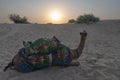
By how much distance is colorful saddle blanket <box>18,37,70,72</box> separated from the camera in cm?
436

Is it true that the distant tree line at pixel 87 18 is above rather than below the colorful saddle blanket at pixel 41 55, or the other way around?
above

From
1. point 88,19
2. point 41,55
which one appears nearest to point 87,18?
point 88,19

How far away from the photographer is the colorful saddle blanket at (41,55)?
4.36 m

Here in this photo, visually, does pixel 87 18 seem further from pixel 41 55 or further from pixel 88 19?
pixel 41 55

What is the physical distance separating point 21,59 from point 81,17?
715 inches

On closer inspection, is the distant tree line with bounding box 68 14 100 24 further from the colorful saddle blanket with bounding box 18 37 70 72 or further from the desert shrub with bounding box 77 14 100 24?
the colorful saddle blanket with bounding box 18 37 70 72

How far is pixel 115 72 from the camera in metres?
4.47

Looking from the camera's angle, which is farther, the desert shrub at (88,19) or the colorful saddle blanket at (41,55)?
the desert shrub at (88,19)

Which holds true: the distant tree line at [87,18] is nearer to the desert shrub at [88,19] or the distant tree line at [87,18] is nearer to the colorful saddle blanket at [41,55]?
the desert shrub at [88,19]

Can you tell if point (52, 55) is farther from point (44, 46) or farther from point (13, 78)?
point (13, 78)

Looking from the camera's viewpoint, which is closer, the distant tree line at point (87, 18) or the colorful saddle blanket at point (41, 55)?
the colorful saddle blanket at point (41, 55)

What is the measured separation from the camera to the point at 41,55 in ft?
14.5

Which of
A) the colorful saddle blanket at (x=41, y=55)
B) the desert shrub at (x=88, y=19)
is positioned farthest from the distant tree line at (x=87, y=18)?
the colorful saddle blanket at (x=41, y=55)

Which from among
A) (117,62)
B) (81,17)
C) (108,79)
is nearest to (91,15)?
(81,17)
